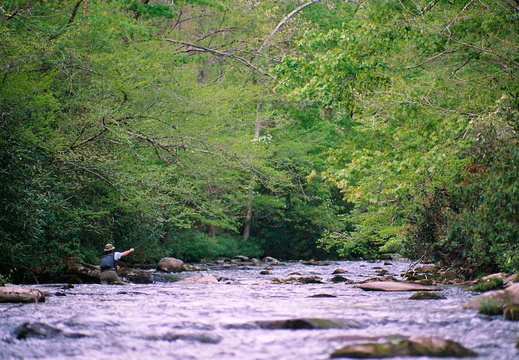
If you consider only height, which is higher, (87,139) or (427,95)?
(427,95)

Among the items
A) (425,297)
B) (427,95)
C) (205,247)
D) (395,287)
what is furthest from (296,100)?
(205,247)

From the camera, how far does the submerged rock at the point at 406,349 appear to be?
5797 millimetres

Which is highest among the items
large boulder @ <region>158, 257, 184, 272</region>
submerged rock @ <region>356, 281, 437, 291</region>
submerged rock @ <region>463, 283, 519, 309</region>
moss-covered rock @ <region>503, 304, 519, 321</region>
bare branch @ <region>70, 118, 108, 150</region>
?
bare branch @ <region>70, 118, 108, 150</region>

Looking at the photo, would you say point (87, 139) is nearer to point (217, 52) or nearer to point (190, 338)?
point (217, 52)

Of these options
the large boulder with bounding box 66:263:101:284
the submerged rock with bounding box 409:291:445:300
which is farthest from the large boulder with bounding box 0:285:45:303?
the large boulder with bounding box 66:263:101:284

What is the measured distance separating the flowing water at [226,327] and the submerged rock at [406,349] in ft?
0.59

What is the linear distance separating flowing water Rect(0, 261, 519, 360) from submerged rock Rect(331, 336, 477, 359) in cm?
18

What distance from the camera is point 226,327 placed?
7688mm

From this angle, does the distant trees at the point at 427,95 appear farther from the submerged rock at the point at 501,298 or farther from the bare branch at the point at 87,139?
the bare branch at the point at 87,139

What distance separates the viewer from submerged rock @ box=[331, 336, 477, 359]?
5797mm

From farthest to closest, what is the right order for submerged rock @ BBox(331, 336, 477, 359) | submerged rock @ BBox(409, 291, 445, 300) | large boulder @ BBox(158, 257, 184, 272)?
1. large boulder @ BBox(158, 257, 184, 272)
2. submerged rock @ BBox(409, 291, 445, 300)
3. submerged rock @ BBox(331, 336, 477, 359)

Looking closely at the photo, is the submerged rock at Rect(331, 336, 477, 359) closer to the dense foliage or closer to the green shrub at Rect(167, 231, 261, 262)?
the dense foliage

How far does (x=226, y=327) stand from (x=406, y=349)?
2375 mm

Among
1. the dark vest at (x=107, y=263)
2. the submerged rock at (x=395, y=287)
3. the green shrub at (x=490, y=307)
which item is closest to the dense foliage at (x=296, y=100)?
the dark vest at (x=107, y=263)
